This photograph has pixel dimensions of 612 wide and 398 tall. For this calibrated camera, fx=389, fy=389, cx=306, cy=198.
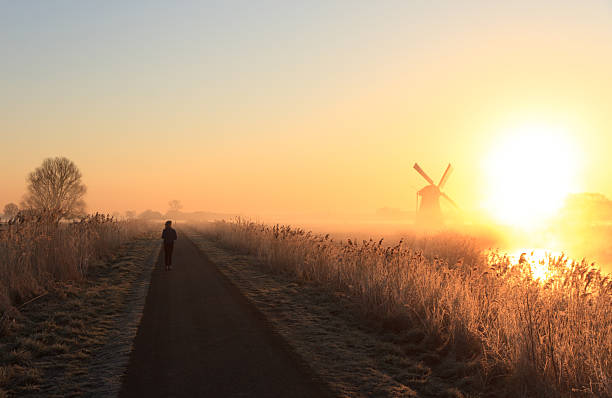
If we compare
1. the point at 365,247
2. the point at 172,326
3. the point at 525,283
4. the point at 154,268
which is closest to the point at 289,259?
the point at 365,247

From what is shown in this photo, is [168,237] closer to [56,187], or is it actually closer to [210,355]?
[210,355]

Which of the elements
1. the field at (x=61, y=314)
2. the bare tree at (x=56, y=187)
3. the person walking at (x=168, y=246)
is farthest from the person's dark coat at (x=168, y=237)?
the bare tree at (x=56, y=187)

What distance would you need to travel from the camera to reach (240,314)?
9.78 m

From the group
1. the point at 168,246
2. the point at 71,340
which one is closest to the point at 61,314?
the point at 71,340

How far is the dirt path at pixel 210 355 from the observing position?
551 centimetres

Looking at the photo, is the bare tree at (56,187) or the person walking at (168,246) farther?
the bare tree at (56,187)

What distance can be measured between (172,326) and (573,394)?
24.5 feet

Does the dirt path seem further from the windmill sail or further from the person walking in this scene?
the windmill sail

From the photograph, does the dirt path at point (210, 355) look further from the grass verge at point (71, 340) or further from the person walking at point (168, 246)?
the person walking at point (168, 246)

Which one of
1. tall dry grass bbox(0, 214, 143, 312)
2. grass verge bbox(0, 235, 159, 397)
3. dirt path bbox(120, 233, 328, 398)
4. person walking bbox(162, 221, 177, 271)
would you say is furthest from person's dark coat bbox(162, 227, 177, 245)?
dirt path bbox(120, 233, 328, 398)

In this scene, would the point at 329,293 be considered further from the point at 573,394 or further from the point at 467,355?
the point at 573,394

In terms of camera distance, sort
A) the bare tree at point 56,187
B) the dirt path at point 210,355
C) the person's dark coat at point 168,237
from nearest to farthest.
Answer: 1. the dirt path at point 210,355
2. the person's dark coat at point 168,237
3. the bare tree at point 56,187

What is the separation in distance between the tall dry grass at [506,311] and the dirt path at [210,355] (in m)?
2.98

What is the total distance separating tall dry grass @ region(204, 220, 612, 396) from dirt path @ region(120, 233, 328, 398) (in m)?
2.98
